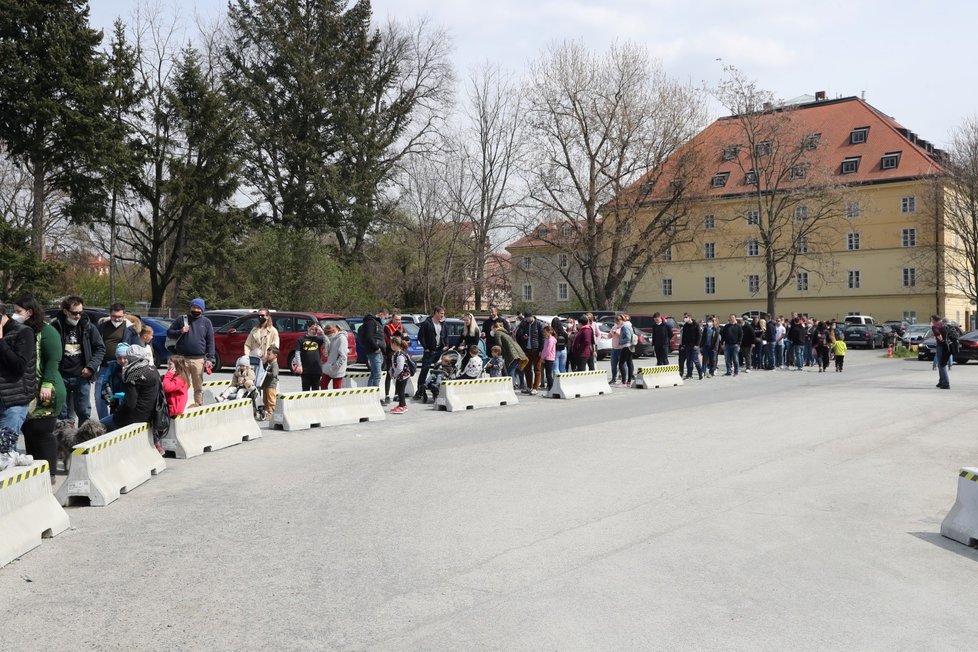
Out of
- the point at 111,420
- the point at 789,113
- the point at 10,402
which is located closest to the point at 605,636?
the point at 10,402

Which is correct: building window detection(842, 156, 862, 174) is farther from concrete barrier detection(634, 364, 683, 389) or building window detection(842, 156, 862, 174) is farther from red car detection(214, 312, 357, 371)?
red car detection(214, 312, 357, 371)

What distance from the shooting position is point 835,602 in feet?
18.5

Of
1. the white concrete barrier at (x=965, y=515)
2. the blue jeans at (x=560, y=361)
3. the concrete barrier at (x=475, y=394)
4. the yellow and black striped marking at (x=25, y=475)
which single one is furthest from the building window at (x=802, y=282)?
the yellow and black striped marking at (x=25, y=475)

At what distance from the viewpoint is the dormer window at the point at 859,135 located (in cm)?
7206

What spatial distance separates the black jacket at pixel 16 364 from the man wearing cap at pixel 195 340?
5.15 metres

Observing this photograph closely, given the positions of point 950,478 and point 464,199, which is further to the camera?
point 464,199

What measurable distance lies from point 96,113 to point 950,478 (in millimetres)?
33266

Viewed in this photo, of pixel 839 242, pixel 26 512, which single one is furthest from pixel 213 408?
pixel 839 242

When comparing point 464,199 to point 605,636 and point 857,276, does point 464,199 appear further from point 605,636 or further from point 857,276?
point 605,636

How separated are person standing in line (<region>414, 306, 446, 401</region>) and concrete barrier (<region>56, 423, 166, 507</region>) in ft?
28.5

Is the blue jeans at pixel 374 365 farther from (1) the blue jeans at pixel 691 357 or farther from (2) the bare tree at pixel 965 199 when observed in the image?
(2) the bare tree at pixel 965 199

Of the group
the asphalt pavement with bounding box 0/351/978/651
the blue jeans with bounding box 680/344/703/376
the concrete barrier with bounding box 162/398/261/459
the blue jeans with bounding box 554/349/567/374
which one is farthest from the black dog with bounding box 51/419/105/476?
the blue jeans with bounding box 680/344/703/376

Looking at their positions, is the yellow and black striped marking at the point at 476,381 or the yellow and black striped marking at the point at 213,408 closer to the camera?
the yellow and black striped marking at the point at 213,408

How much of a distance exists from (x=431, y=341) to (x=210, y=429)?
272 inches
